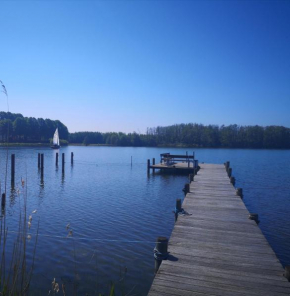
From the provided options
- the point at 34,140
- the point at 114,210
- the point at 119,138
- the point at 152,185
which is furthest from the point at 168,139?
the point at 114,210

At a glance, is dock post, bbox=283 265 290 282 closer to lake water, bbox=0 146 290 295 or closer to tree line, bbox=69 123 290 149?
lake water, bbox=0 146 290 295

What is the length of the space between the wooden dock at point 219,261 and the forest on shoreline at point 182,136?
90752mm

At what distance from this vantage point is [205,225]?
8.59 meters

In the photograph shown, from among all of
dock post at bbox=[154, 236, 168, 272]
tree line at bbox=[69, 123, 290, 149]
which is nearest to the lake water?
dock post at bbox=[154, 236, 168, 272]

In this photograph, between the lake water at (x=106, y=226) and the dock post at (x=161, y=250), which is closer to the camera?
the dock post at (x=161, y=250)

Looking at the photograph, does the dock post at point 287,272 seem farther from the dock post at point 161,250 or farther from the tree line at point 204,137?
the tree line at point 204,137

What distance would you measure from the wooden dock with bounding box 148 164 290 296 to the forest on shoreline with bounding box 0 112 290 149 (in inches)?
3573

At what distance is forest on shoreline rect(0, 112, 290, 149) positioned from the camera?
3871 inches

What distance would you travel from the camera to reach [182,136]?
12225cm

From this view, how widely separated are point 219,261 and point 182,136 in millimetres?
117360

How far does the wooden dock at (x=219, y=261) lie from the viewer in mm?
4941

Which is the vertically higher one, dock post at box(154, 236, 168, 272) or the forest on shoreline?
the forest on shoreline

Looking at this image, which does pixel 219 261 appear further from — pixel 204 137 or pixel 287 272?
pixel 204 137

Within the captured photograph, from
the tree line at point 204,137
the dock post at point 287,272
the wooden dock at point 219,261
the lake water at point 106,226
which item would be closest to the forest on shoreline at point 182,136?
the tree line at point 204,137
